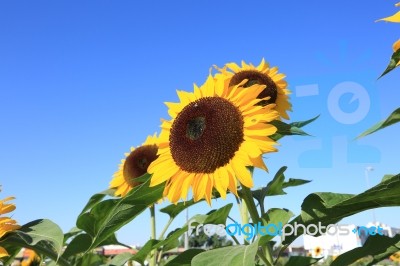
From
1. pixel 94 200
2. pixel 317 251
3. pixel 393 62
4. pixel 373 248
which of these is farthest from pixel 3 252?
pixel 317 251

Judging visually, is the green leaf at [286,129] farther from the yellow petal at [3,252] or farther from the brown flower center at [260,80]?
the yellow petal at [3,252]

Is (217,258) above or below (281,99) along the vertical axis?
below

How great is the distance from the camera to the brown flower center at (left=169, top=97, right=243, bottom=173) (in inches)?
65.9

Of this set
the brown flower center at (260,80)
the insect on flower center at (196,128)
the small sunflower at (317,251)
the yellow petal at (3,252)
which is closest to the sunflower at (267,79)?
the brown flower center at (260,80)

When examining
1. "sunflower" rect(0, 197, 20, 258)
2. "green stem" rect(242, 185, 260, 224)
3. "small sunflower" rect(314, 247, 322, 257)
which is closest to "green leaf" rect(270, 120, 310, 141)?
"green stem" rect(242, 185, 260, 224)

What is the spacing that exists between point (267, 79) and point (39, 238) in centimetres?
141

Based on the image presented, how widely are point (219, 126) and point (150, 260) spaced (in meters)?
1.01

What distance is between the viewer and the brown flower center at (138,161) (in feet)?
9.39

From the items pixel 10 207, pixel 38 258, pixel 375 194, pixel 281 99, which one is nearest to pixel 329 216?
pixel 375 194

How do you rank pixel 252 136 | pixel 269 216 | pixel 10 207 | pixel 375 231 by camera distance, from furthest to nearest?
pixel 10 207 → pixel 375 231 → pixel 252 136 → pixel 269 216

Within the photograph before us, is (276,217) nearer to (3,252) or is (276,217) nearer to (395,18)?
(395,18)

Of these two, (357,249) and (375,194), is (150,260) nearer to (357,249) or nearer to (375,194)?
(357,249)

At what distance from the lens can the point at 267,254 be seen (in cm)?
160

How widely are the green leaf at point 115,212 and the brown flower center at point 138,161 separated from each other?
1093 millimetres
